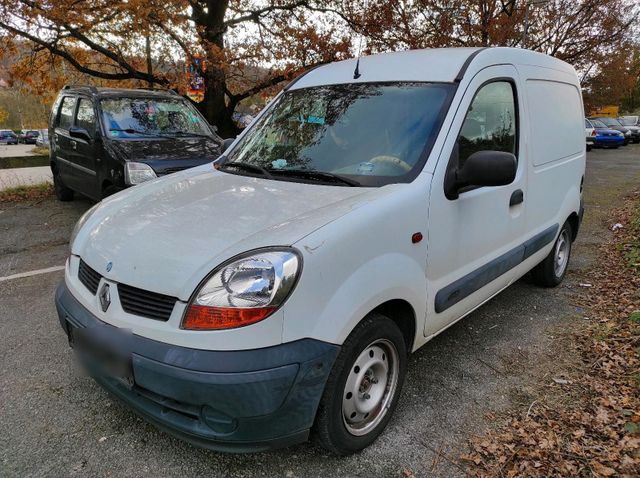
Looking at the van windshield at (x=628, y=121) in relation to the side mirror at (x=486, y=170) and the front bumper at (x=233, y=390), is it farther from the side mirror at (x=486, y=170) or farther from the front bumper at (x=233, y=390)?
the front bumper at (x=233, y=390)

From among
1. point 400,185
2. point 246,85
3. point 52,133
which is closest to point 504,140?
point 400,185

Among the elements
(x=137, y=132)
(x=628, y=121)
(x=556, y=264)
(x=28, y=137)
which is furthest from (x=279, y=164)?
(x=28, y=137)

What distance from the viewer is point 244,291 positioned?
76.0 inches

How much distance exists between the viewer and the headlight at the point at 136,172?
573cm

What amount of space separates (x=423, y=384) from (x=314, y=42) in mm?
10300

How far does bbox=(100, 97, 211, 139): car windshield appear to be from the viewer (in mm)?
6523

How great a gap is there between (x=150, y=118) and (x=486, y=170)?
5.62 meters

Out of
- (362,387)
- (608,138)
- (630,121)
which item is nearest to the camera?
(362,387)

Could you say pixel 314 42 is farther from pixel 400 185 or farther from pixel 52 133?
pixel 400 185

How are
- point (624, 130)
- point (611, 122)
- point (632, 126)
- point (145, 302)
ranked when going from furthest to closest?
point (632, 126), point (611, 122), point (624, 130), point (145, 302)

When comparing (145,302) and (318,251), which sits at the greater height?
(318,251)

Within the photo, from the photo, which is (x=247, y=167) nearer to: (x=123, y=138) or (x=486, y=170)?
(x=486, y=170)

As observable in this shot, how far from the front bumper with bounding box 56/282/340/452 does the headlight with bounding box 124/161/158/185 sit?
3987 millimetres

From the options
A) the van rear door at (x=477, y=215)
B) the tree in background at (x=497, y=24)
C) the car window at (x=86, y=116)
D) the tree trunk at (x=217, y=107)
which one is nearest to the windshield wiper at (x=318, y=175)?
the van rear door at (x=477, y=215)
